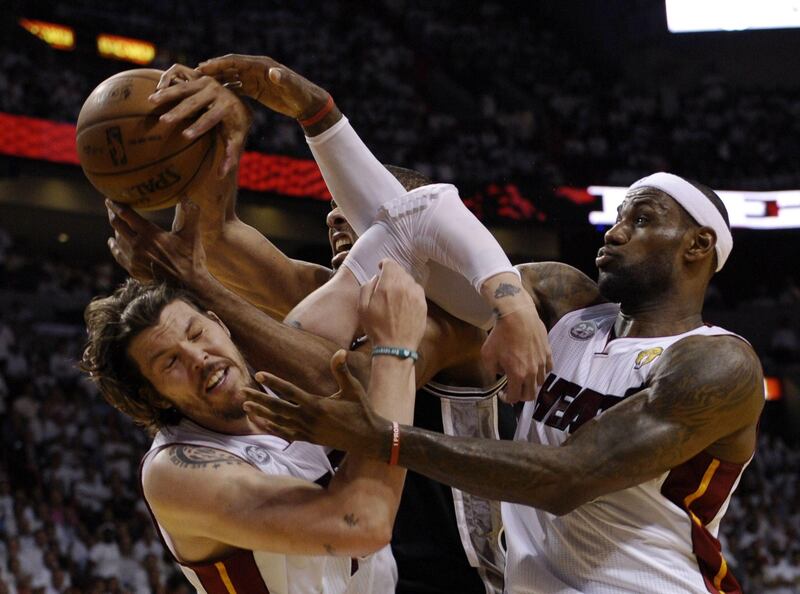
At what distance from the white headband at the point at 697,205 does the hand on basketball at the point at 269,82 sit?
1.08m

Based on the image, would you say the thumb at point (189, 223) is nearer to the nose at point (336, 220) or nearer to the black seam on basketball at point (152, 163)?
the black seam on basketball at point (152, 163)

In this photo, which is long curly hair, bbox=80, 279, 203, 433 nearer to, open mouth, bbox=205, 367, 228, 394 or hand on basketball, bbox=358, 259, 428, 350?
open mouth, bbox=205, 367, 228, 394

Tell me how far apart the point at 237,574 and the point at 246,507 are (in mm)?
336

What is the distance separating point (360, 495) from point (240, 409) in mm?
472

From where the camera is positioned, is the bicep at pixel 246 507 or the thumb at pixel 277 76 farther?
the thumb at pixel 277 76

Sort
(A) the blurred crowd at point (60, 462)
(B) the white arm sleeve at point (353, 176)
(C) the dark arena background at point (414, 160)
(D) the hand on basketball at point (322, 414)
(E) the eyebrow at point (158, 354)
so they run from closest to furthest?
(D) the hand on basketball at point (322, 414) < (E) the eyebrow at point (158, 354) < (B) the white arm sleeve at point (353, 176) < (A) the blurred crowd at point (60, 462) < (C) the dark arena background at point (414, 160)

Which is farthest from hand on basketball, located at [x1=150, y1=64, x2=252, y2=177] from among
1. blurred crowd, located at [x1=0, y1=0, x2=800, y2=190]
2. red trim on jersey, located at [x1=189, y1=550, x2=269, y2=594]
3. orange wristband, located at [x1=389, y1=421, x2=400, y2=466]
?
blurred crowd, located at [x1=0, y1=0, x2=800, y2=190]

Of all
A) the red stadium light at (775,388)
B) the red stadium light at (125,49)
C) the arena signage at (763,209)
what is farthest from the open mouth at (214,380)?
the red stadium light at (775,388)

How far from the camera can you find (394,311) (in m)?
2.55

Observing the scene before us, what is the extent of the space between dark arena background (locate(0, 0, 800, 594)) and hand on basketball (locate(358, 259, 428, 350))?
652 cm

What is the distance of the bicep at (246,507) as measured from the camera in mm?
2471

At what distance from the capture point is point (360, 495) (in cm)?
250

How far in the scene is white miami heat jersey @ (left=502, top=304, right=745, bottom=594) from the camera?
2922 millimetres

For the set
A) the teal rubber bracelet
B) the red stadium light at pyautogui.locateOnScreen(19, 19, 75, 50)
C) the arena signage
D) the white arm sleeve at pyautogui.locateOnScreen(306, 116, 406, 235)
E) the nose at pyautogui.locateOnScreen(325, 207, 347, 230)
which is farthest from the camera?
the arena signage
